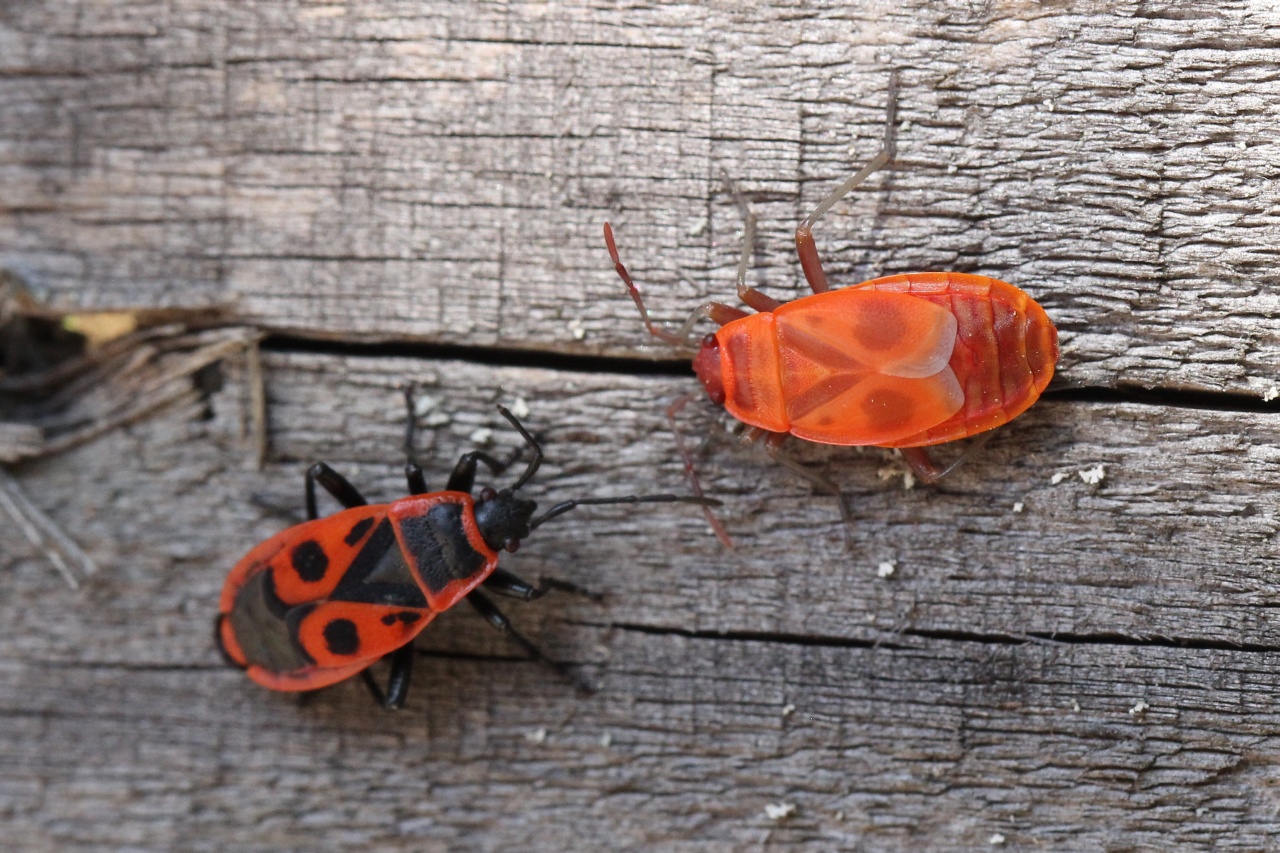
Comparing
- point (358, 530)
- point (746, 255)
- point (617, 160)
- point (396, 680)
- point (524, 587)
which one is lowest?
point (396, 680)

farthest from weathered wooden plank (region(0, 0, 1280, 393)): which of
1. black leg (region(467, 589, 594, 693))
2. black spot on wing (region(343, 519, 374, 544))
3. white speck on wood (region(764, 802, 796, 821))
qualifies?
white speck on wood (region(764, 802, 796, 821))

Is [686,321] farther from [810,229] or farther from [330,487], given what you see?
[330,487]

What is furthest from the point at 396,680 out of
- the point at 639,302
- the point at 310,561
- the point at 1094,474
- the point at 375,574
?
the point at 1094,474

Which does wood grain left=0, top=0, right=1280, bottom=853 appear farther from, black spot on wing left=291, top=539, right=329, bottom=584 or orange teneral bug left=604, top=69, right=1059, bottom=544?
black spot on wing left=291, top=539, right=329, bottom=584

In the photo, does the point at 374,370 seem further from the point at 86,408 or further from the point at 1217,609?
the point at 1217,609

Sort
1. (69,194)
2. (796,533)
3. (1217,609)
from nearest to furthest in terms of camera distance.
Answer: (1217,609)
(796,533)
(69,194)

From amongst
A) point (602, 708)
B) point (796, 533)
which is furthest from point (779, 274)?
point (602, 708)

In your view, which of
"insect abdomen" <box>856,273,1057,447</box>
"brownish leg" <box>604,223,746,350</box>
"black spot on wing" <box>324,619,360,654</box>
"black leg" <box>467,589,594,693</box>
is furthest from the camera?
"black leg" <box>467,589,594,693</box>
